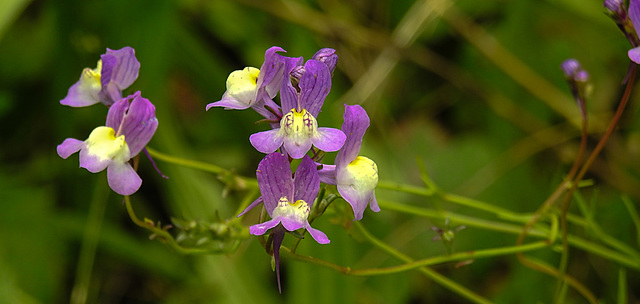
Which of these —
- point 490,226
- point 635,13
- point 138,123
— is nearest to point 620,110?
point 635,13

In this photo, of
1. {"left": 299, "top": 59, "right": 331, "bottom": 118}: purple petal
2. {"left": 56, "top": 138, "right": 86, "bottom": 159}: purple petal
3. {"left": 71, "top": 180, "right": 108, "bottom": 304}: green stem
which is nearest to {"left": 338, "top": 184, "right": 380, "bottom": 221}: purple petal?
{"left": 299, "top": 59, "right": 331, "bottom": 118}: purple petal

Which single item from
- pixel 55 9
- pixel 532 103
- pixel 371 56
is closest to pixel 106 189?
pixel 55 9

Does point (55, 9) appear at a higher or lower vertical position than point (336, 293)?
higher

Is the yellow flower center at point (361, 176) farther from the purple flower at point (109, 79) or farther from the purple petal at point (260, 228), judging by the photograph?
the purple flower at point (109, 79)

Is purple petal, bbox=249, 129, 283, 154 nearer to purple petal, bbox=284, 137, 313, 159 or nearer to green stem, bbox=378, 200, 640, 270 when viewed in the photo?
purple petal, bbox=284, 137, 313, 159

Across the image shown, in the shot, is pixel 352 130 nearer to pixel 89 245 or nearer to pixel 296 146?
pixel 296 146

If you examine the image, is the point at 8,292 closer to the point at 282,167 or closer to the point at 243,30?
the point at 282,167
